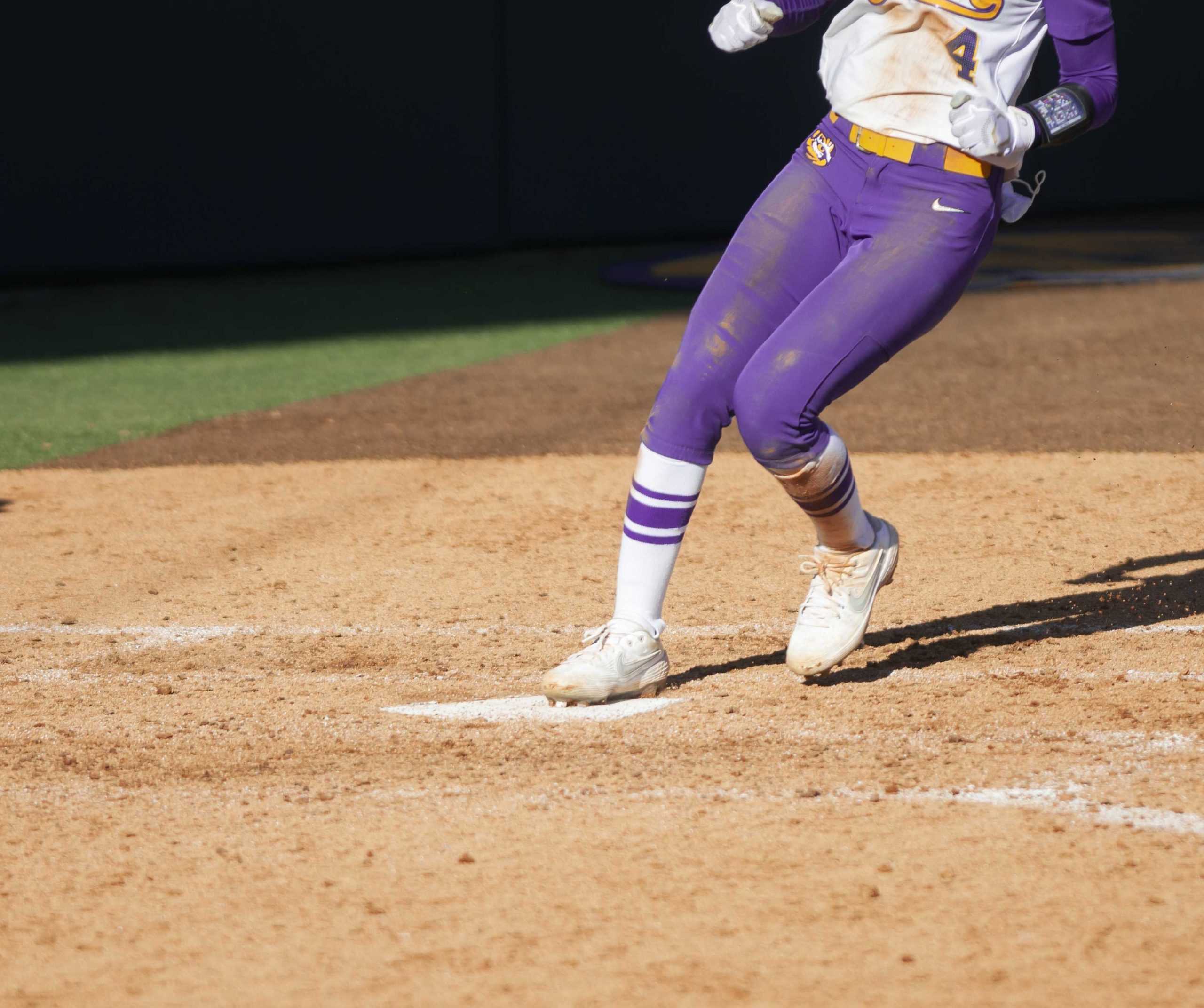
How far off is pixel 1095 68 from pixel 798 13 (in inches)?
25.6

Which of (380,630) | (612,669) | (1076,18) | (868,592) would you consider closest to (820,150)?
(1076,18)

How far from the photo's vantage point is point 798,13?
345 cm

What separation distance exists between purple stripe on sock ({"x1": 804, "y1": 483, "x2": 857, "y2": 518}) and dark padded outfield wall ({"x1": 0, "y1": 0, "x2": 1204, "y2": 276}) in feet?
36.6

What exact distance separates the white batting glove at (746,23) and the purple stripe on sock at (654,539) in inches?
40.9

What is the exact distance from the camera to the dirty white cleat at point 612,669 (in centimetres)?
330

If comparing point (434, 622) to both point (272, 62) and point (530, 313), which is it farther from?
point (272, 62)

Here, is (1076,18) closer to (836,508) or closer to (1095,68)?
(1095,68)

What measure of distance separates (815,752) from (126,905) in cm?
129

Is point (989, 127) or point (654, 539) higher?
point (989, 127)

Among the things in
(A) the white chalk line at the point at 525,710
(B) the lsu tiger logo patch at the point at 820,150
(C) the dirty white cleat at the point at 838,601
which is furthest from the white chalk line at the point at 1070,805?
(B) the lsu tiger logo patch at the point at 820,150

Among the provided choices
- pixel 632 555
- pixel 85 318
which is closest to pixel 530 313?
pixel 85 318

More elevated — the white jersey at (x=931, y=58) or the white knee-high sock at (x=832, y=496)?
the white jersey at (x=931, y=58)

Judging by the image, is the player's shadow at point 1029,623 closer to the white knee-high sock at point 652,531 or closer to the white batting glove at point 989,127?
the white knee-high sock at point 652,531

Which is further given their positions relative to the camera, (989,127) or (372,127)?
(372,127)
